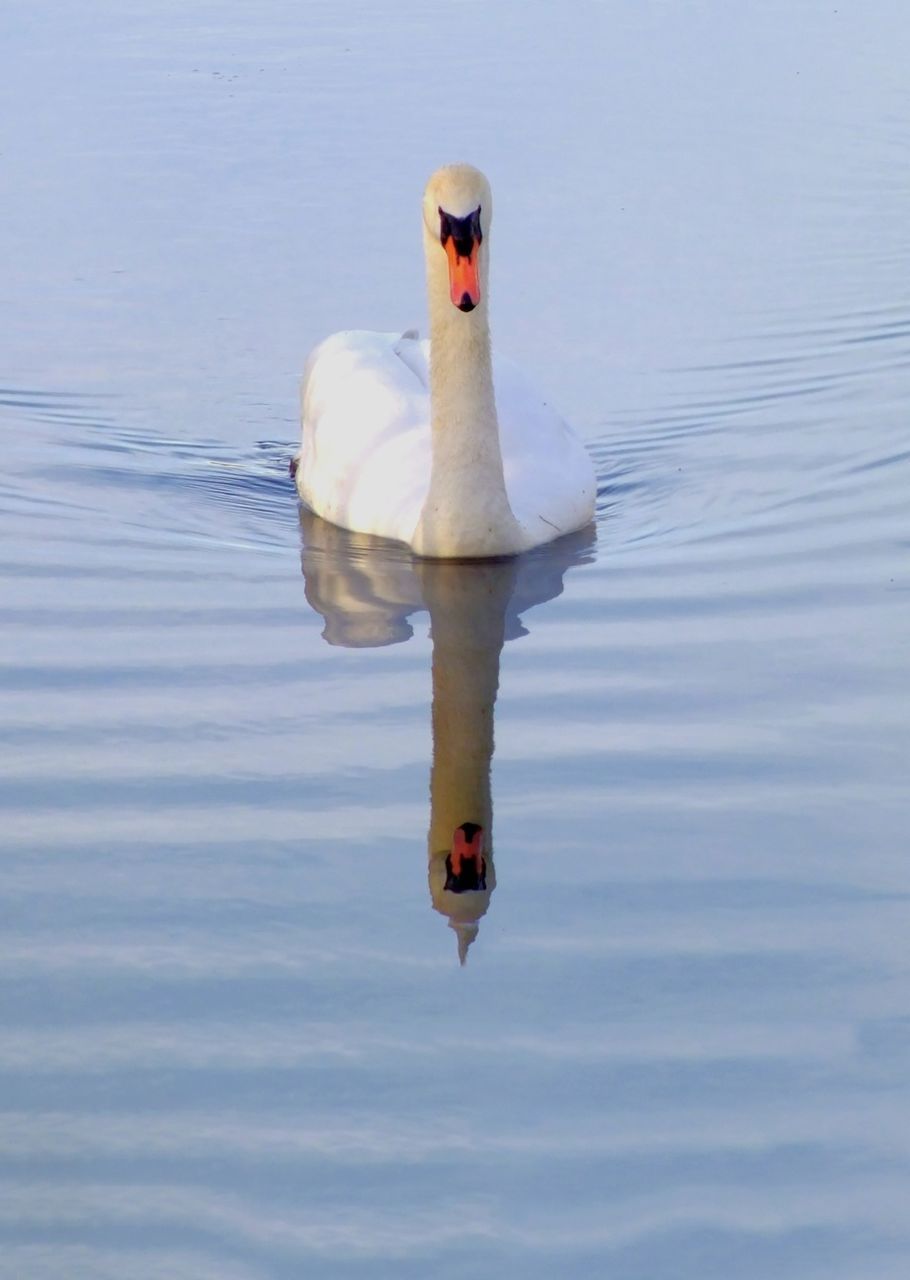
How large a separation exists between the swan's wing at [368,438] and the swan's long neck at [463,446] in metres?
0.28

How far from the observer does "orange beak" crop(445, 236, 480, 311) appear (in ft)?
23.6

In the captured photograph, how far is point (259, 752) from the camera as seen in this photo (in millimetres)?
5953

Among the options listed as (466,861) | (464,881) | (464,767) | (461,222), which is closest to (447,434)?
(461,222)

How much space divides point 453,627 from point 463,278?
110 centimetres

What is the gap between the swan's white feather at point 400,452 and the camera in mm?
7977

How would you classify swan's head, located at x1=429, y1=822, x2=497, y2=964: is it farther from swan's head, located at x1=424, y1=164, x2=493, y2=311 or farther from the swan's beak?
swan's head, located at x1=424, y1=164, x2=493, y2=311

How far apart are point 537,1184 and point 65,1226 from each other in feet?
2.66

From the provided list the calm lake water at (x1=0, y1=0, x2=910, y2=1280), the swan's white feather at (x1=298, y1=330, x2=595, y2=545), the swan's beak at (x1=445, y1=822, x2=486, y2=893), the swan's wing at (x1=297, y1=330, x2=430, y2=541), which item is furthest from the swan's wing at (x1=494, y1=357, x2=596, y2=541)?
the swan's beak at (x1=445, y1=822, x2=486, y2=893)

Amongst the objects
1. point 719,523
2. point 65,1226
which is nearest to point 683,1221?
point 65,1226

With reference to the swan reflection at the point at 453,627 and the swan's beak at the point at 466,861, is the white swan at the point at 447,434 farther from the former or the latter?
the swan's beak at the point at 466,861

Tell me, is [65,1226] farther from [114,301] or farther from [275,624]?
[114,301]

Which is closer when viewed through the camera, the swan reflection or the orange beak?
the swan reflection

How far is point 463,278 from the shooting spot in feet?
23.8

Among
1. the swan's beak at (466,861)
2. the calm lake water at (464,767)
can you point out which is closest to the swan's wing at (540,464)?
the calm lake water at (464,767)
